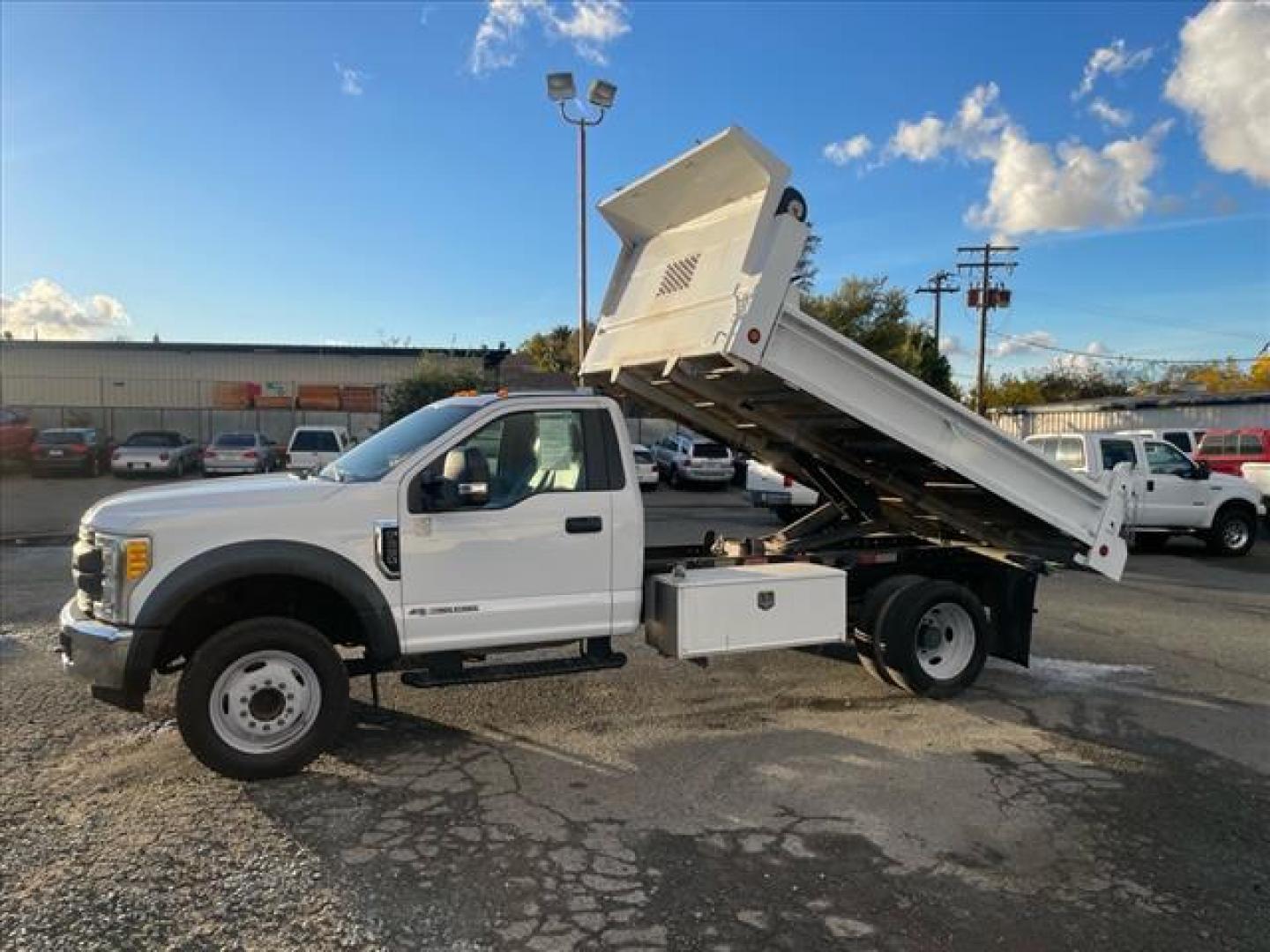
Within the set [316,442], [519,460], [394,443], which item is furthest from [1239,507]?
[316,442]

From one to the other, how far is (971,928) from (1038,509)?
339cm

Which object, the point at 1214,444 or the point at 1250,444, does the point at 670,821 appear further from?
the point at 1214,444

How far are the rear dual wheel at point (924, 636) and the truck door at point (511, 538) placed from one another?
2060 mm

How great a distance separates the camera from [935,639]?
6.88m

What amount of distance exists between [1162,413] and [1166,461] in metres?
28.2

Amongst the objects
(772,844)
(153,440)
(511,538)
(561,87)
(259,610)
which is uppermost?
(561,87)

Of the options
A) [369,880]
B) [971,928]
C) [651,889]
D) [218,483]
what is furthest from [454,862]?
[218,483]

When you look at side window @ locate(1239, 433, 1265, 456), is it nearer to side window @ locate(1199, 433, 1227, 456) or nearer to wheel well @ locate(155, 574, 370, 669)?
side window @ locate(1199, 433, 1227, 456)

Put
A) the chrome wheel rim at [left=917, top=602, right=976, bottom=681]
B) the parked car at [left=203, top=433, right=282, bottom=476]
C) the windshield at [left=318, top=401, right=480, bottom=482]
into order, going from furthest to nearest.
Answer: the parked car at [left=203, top=433, right=282, bottom=476] → the chrome wheel rim at [left=917, top=602, right=976, bottom=681] → the windshield at [left=318, top=401, right=480, bottom=482]

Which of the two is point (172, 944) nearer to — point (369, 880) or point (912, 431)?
point (369, 880)

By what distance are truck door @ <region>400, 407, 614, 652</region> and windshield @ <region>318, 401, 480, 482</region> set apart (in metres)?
0.22

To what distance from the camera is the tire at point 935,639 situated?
6.53 metres

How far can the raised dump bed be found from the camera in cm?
552

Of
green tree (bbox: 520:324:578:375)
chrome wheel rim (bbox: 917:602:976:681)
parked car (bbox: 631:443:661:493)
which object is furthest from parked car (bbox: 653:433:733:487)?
green tree (bbox: 520:324:578:375)
